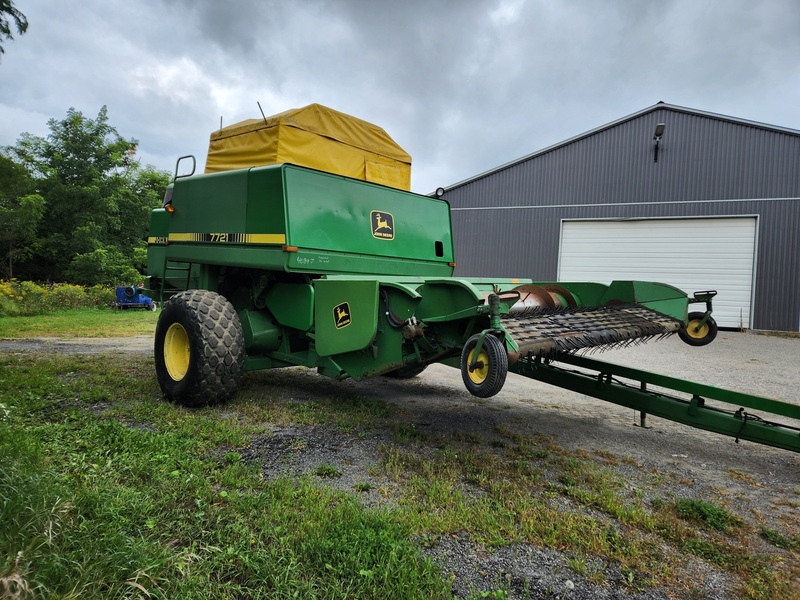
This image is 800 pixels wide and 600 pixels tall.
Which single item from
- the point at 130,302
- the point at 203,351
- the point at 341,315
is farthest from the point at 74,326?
the point at 341,315

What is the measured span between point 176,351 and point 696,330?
15.1 ft

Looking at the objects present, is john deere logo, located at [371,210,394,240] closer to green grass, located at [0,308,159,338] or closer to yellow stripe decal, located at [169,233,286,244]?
yellow stripe decal, located at [169,233,286,244]

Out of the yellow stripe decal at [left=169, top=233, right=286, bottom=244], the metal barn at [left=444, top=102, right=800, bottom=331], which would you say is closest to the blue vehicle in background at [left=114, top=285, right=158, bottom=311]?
the metal barn at [left=444, top=102, right=800, bottom=331]

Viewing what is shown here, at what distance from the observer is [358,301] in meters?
3.88

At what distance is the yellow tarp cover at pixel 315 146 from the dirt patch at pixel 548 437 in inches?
90.8

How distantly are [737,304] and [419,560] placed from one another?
1556 cm

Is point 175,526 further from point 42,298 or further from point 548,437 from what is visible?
point 42,298

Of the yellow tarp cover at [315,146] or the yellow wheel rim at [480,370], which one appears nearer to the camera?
the yellow wheel rim at [480,370]

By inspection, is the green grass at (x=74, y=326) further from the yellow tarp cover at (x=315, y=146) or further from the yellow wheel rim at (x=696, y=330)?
the yellow wheel rim at (x=696, y=330)

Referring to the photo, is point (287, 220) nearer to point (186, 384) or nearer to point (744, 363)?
point (186, 384)

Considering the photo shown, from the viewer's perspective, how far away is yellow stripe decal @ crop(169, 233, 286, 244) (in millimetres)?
4387

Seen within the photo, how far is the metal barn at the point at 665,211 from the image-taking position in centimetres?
1431

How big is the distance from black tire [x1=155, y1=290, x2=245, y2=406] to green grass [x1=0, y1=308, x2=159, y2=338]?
6.30m

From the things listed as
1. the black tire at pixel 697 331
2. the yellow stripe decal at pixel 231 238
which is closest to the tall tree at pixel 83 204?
the yellow stripe decal at pixel 231 238
